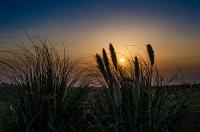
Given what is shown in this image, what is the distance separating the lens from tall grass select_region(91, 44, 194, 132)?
457 centimetres

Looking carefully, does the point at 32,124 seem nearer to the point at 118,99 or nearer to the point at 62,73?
the point at 62,73

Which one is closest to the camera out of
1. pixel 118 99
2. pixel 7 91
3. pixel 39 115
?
pixel 118 99

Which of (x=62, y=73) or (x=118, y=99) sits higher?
(x=62, y=73)

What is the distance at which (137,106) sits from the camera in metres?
4.58

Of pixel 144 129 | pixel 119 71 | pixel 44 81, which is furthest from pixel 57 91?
pixel 144 129

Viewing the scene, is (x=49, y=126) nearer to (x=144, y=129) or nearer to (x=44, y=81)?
(x=44, y=81)

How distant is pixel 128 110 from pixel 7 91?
174 centimetres

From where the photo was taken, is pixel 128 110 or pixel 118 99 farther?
pixel 128 110

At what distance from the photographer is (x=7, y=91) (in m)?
5.36

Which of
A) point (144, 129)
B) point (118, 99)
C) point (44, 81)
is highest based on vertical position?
point (44, 81)

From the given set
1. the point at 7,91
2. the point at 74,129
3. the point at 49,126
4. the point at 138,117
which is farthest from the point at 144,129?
the point at 7,91

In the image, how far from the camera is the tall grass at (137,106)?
4570 mm

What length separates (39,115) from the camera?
5.03 metres

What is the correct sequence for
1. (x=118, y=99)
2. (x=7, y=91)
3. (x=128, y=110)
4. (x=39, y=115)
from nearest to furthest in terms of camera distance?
(x=118, y=99), (x=128, y=110), (x=39, y=115), (x=7, y=91)
